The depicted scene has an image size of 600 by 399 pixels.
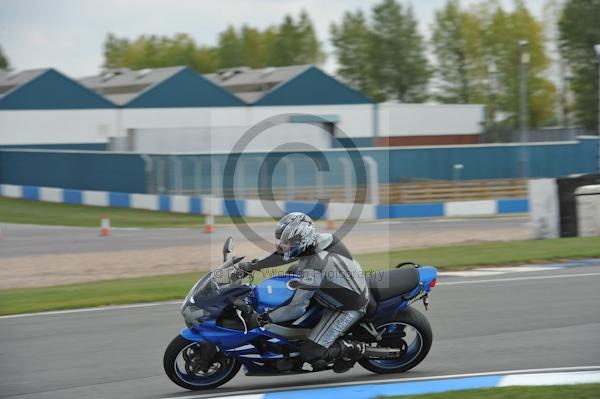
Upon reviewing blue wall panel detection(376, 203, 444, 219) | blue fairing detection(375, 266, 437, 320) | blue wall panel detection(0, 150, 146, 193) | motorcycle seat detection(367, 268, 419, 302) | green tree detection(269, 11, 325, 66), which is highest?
green tree detection(269, 11, 325, 66)

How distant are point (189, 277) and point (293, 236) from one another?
9065mm

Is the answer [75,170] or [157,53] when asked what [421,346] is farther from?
[157,53]

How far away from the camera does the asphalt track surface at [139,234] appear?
23312mm

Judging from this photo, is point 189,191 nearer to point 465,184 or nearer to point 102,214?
point 102,214

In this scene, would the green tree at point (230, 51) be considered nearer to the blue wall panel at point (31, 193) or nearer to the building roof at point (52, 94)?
the building roof at point (52, 94)

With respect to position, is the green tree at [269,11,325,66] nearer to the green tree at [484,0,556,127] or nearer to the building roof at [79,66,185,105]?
the green tree at [484,0,556,127]

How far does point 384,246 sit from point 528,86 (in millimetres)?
58137

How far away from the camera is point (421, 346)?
29.2ft

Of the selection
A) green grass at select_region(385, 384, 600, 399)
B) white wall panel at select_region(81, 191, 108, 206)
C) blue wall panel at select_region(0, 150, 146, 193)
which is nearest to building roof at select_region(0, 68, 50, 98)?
blue wall panel at select_region(0, 150, 146, 193)

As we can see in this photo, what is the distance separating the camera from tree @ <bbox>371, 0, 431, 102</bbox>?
86562mm

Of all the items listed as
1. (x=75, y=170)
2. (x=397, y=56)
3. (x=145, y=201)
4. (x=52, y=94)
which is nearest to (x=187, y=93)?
(x=52, y=94)

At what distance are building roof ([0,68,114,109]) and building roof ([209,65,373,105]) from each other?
10.7 meters

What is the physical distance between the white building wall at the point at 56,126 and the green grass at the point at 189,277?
3597 cm

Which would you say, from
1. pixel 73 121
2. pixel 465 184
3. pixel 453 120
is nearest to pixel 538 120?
pixel 453 120
